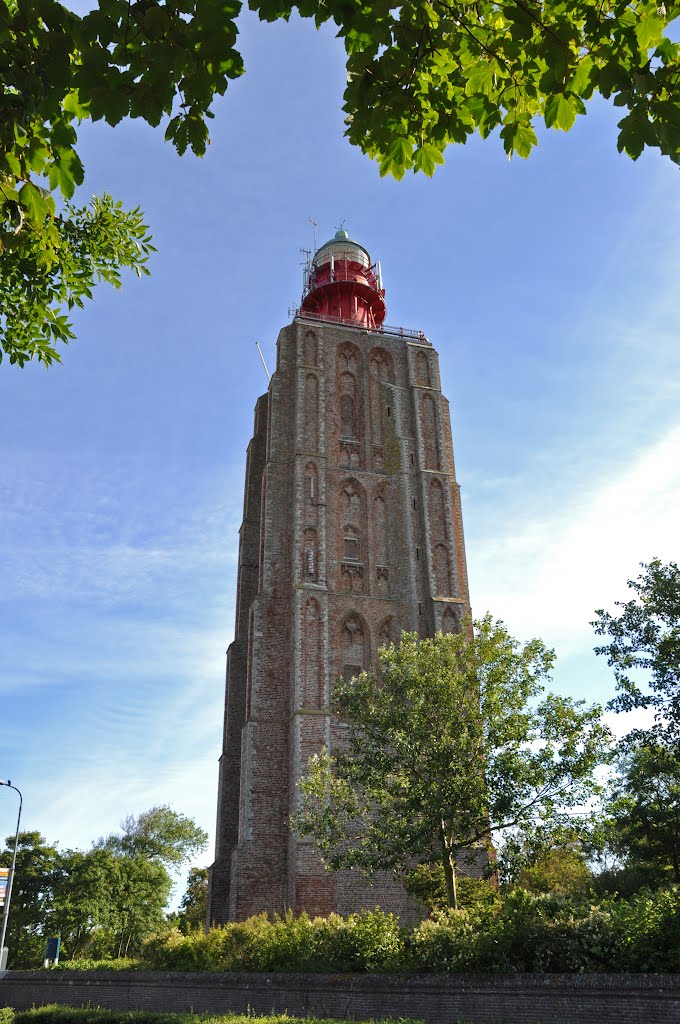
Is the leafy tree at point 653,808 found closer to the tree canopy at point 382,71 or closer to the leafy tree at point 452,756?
the leafy tree at point 452,756

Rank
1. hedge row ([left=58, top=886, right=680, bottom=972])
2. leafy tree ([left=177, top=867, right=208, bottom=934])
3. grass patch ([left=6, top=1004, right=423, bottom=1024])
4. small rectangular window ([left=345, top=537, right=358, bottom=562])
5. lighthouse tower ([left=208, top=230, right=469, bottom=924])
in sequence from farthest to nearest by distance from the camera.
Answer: leafy tree ([left=177, top=867, right=208, bottom=934]) < small rectangular window ([left=345, top=537, right=358, bottom=562]) < lighthouse tower ([left=208, top=230, right=469, bottom=924]) < hedge row ([left=58, top=886, right=680, bottom=972]) < grass patch ([left=6, top=1004, right=423, bottom=1024])

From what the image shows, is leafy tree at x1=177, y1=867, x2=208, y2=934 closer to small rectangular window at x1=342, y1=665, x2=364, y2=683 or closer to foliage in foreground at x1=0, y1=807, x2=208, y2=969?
foliage in foreground at x1=0, y1=807, x2=208, y2=969

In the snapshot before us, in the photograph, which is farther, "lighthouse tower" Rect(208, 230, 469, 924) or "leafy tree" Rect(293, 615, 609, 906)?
"lighthouse tower" Rect(208, 230, 469, 924)

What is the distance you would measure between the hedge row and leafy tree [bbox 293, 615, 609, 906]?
Result: 231 centimetres

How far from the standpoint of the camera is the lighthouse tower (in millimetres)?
29297

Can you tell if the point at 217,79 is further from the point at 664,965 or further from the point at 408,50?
the point at 664,965

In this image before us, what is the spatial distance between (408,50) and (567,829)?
1783cm

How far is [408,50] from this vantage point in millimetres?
5098

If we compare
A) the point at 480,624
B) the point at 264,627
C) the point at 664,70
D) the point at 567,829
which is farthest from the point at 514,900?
the point at 264,627

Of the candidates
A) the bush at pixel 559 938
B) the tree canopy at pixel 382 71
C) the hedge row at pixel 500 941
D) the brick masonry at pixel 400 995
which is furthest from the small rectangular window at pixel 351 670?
the tree canopy at pixel 382 71

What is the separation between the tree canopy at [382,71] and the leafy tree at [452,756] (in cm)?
1616

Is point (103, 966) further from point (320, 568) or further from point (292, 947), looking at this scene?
point (320, 568)

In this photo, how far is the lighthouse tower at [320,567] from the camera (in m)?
29.3

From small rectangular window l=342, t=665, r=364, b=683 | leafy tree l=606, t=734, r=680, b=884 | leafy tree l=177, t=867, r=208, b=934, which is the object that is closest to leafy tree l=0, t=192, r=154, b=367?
leafy tree l=606, t=734, r=680, b=884
